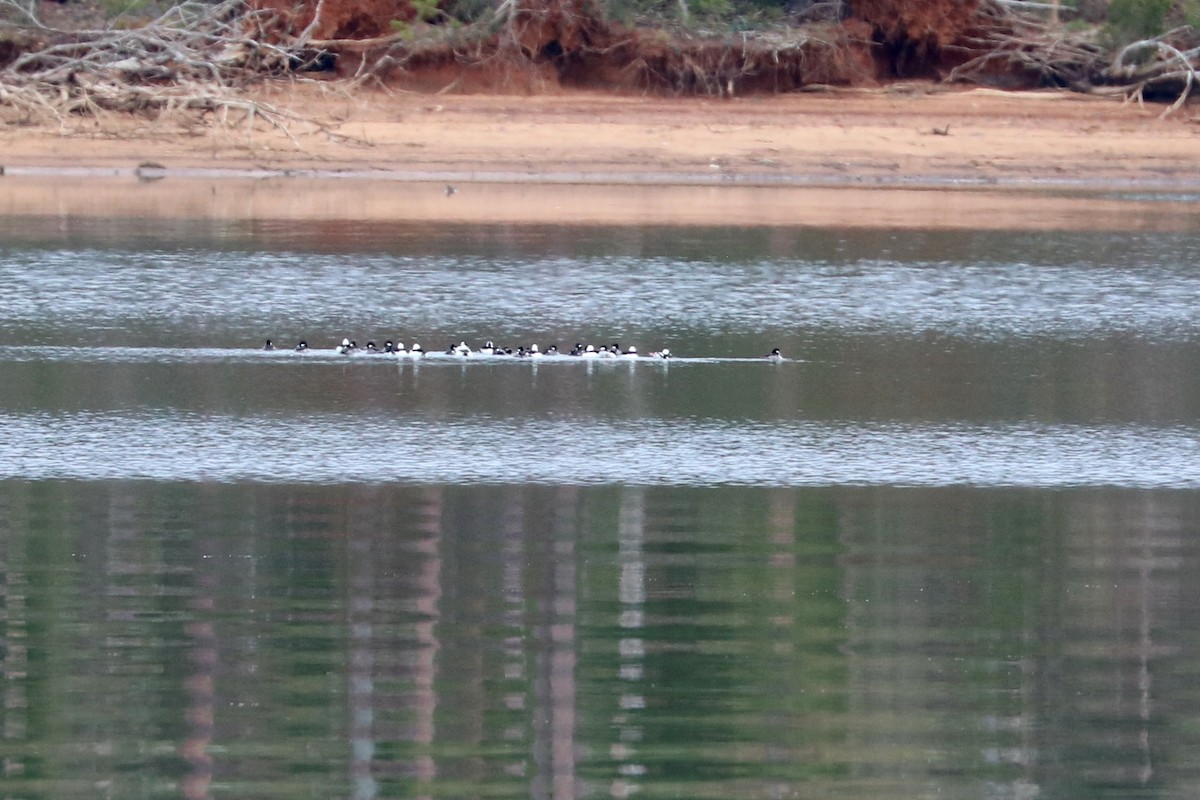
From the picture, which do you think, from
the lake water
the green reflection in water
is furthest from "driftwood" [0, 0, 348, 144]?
the green reflection in water

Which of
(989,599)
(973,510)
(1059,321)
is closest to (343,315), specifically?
(1059,321)

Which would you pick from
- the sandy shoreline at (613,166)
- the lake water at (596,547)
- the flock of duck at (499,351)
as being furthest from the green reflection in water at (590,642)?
the sandy shoreline at (613,166)

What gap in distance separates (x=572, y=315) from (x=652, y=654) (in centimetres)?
1054

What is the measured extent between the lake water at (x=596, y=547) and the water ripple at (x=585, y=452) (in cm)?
5

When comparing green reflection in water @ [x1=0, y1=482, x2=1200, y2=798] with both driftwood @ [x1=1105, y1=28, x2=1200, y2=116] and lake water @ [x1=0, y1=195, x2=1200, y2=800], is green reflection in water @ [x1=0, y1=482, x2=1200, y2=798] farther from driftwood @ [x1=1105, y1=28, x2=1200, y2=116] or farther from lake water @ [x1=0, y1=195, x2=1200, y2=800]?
driftwood @ [x1=1105, y1=28, x2=1200, y2=116]

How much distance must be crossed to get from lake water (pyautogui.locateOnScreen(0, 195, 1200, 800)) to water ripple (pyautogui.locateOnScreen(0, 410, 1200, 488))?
0.15 ft

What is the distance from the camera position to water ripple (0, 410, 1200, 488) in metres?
12.5

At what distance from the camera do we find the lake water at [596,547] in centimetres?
793

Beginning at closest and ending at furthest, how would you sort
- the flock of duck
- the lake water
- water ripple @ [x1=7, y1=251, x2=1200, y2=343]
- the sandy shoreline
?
the lake water
the flock of duck
water ripple @ [x1=7, y1=251, x2=1200, y2=343]
the sandy shoreline

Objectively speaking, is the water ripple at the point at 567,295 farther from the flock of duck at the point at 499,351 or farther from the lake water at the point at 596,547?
the flock of duck at the point at 499,351

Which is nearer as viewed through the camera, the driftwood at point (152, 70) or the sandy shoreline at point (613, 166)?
the sandy shoreline at point (613, 166)

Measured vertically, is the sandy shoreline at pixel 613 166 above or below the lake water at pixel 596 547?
above

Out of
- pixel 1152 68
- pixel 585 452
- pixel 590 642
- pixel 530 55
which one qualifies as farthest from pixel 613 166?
pixel 590 642

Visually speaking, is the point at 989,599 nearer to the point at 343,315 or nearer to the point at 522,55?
the point at 343,315
